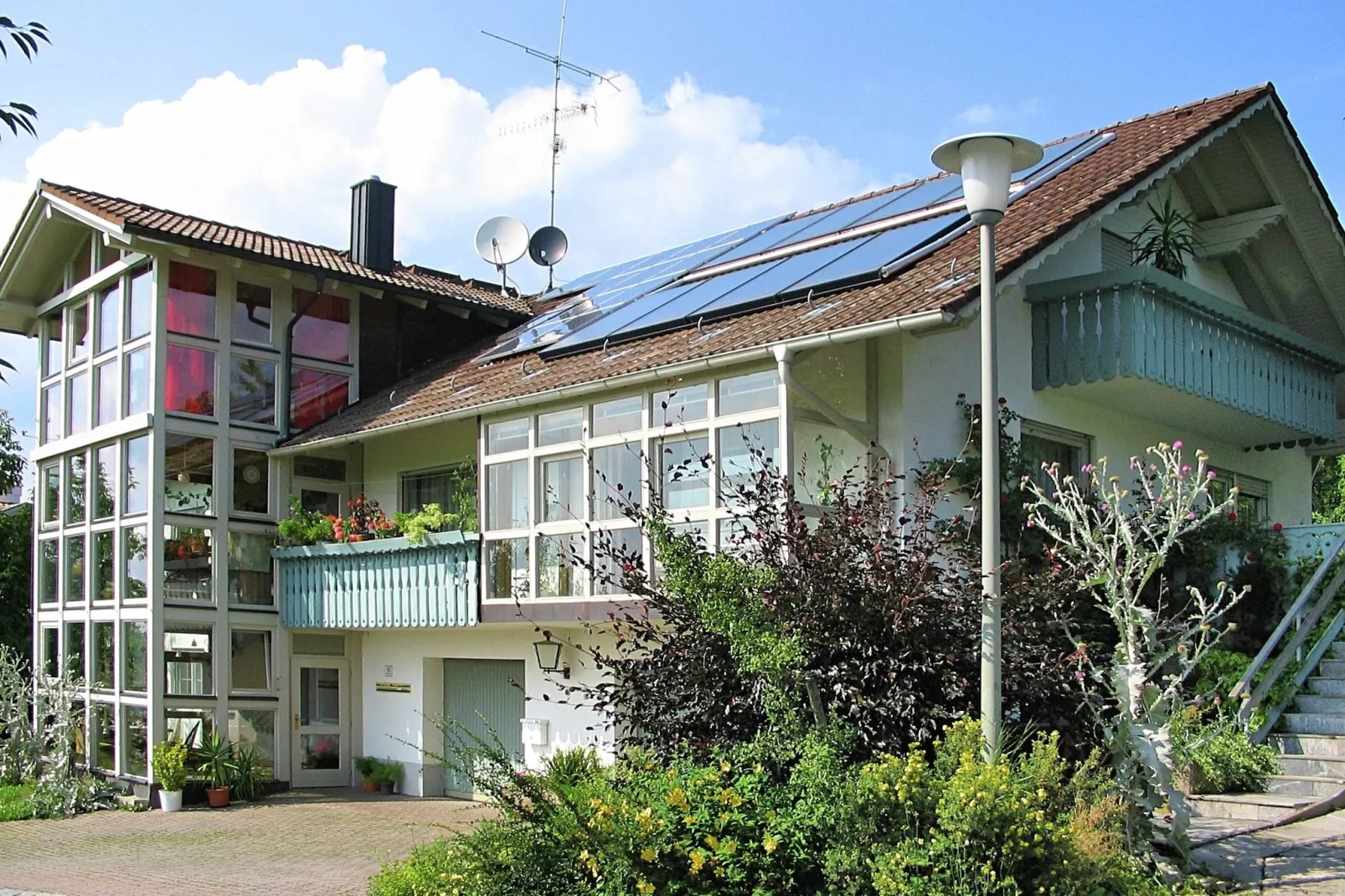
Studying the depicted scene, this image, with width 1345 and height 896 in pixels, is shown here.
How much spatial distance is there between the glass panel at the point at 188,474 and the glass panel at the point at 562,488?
5793mm

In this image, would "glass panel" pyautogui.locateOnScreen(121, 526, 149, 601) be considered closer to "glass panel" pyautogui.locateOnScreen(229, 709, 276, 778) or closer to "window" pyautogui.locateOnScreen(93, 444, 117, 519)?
"window" pyautogui.locateOnScreen(93, 444, 117, 519)

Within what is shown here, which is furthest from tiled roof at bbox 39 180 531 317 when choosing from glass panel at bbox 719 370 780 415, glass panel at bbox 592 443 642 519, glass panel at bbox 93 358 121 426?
glass panel at bbox 719 370 780 415

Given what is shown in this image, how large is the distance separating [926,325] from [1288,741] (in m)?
4.79

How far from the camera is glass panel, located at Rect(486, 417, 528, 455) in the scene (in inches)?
570

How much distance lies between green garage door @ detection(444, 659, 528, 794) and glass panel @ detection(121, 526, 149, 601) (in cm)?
402

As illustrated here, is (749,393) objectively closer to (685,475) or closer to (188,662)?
(685,475)

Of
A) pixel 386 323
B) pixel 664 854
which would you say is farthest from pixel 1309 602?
pixel 386 323

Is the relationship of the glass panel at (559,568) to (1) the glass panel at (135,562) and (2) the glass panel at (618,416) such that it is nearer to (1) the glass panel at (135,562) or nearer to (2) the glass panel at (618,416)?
(2) the glass panel at (618,416)

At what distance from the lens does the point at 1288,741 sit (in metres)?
11.5

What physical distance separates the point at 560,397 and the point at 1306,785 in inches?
298

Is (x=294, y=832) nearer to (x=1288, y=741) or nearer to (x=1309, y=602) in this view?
(x=1288, y=741)

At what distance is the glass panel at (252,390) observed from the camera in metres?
17.9

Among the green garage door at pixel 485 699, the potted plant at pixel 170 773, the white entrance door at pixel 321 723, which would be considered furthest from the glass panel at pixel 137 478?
the green garage door at pixel 485 699

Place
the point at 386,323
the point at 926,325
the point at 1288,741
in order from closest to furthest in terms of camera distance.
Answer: the point at 926,325
the point at 1288,741
the point at 386,323
